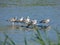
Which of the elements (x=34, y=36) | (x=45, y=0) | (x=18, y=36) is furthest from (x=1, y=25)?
(x=45, y=0)

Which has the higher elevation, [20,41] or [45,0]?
[45,0]

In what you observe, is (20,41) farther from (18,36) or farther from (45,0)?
(45,0)

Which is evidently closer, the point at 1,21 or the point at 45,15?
the point at 1,21

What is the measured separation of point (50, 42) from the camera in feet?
10.2

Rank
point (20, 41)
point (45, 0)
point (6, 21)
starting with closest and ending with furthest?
point (20, 41), point (6, 21), point (45, 0)

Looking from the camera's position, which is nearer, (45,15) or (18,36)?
(18,36)

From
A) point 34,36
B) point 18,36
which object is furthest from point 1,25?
point 34,36

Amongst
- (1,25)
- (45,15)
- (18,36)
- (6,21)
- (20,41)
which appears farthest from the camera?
(45,15)

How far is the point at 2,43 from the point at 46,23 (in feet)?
33.4

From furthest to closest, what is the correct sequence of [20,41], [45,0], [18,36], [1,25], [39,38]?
[45,0], [1,25], [18,36], [20,41], [39,38]

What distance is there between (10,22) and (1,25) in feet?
5.08

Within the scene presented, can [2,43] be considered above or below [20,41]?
above

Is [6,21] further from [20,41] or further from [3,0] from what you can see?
[3,0]

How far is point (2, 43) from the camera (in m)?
3.16
